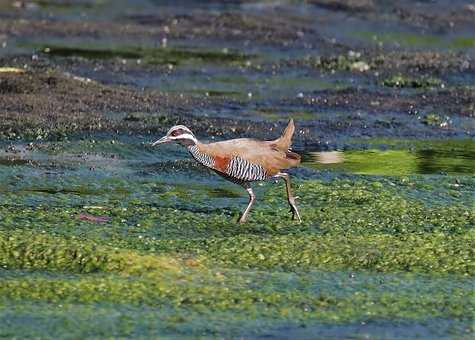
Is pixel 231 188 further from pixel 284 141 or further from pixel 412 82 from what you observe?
pixel 412 82

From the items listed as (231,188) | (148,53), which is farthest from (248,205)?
(148,53)

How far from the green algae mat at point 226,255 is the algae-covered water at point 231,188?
21 millimetres

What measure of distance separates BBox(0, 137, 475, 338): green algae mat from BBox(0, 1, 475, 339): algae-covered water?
21 mm

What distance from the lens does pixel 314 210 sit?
1151 centimetres

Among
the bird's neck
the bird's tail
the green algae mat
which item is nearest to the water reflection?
the green algae mat

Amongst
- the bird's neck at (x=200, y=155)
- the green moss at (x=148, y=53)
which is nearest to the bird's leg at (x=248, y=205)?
the bird's neck at (x=200, y=155)

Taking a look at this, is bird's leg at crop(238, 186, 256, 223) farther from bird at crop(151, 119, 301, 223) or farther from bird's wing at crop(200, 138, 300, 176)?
bird's wing at crop(200, 138, 300, 176)

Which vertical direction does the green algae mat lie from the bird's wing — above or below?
below

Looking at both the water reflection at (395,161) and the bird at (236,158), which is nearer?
the bird at (236,158)

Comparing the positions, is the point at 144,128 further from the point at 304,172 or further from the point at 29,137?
the point at 304,172

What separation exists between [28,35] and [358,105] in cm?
743

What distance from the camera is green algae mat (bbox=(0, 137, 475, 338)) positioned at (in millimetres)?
8578

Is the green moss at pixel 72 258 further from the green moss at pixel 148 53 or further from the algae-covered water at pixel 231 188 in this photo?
the green moss at pixel 148 53

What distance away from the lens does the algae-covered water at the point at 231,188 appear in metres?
8.80
